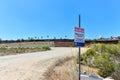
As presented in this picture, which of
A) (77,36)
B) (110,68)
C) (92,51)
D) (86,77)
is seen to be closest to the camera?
(77,36)

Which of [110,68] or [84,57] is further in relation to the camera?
[84,57]

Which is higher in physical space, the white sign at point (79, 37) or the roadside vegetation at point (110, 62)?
the white sign at point (79, 37)

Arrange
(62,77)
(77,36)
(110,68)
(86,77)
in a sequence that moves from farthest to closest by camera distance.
Answer: (110,68) → (62,77) → (86,77) → (77,36)

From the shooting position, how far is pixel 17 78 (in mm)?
13531

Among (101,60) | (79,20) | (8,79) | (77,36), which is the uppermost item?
(79,20)

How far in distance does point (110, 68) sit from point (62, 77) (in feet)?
9.12

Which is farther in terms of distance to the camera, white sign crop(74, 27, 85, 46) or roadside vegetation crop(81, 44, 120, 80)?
roadside vegetation crop(81, 44, 120, 80)

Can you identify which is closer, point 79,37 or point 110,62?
point 79,37

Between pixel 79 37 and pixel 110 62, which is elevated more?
pixel 79 37

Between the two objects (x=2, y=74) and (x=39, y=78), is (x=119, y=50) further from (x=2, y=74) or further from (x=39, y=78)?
(x=2, y=74)

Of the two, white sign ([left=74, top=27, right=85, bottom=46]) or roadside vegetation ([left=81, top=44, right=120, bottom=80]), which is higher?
white sign ([left=74, top=27, right=85, bottom=46])

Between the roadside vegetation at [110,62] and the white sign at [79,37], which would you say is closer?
the white sign at [79,37]

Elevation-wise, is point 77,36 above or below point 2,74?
above

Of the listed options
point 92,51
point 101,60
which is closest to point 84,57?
point 92,51
